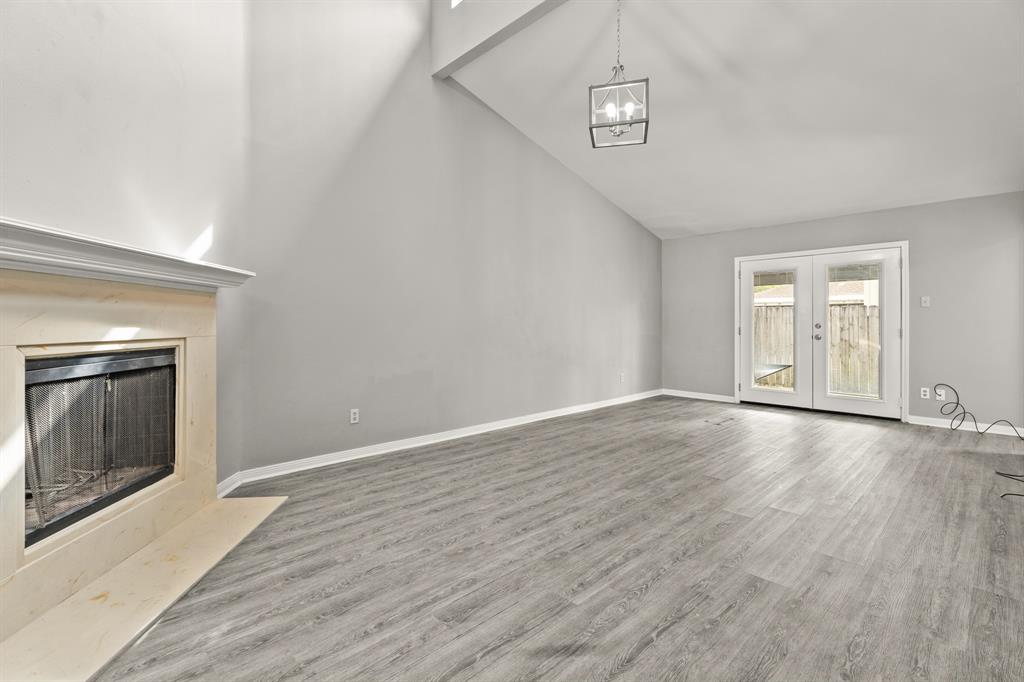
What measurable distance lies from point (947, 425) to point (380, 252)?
627cm

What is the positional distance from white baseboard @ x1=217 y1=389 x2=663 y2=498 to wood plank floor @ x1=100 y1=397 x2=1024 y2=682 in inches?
5.0

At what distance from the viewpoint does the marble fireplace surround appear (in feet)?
4.56

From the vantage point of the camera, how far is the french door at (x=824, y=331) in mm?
5043

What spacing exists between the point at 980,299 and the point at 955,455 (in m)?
1.97

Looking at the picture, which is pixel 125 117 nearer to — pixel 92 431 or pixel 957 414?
pixel 92 431

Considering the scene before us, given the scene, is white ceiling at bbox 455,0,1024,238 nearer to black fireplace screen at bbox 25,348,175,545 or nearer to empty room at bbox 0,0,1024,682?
empty room at bbox 0,0,1024,682

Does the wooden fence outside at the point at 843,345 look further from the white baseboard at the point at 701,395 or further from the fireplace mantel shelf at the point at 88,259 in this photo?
the fireplace mantel shelf at the point at 88,259

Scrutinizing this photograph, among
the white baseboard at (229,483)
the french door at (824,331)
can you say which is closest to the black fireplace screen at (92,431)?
the white baseboard at (229,483)

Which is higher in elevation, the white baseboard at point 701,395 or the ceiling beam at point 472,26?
the ceiling beam at point 472,26

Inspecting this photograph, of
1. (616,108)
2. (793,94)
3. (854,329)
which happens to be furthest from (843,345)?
(616,108)

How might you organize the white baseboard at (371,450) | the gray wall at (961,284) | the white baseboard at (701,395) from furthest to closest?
1. the white baseboard at (701,395)
2. the gray wall at (961,284)
3. the white baseboard at (371,450)

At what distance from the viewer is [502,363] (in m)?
4.66

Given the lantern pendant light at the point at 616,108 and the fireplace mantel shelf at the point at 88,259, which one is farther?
the lantern pendant light at the point at 616,108

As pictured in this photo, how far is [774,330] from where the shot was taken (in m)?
5.90
